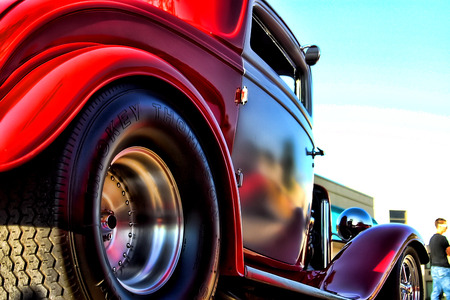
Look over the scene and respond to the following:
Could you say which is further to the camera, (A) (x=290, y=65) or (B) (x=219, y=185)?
(A) (x=290, y=65)

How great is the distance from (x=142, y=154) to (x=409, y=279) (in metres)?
3.01

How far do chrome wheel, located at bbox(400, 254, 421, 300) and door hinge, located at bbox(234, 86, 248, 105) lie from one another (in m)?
2.09

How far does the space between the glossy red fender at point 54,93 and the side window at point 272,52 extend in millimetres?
1692

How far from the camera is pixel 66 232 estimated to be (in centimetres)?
132

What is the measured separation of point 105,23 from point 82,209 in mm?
712

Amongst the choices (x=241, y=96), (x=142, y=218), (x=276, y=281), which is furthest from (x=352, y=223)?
(x=142, y=218)

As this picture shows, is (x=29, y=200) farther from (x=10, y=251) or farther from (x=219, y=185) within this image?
(x=219, y=185)

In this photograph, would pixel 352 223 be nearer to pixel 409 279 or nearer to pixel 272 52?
pixel 409 279

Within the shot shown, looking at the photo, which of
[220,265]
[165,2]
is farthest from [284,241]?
[165,2]

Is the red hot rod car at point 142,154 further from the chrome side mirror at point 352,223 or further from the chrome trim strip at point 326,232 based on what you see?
the chrome side mirror at point 352,223

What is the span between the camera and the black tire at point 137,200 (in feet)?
4.48

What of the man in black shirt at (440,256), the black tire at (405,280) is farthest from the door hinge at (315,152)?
the man in black shirt at (440,256)

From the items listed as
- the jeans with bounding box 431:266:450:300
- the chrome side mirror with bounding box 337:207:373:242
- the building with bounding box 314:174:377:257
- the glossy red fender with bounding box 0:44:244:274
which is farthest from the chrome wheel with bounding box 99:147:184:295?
the building with bounding box 314:174:377:257

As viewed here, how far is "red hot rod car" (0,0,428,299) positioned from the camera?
1314mm
